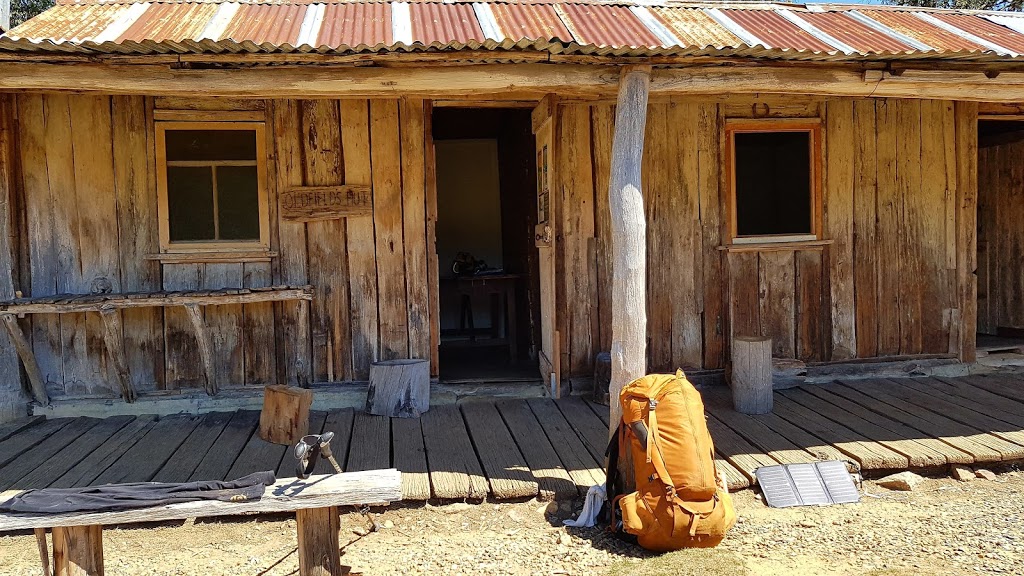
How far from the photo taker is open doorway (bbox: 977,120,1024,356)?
8258mm

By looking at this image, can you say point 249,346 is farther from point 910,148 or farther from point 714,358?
point 910,148

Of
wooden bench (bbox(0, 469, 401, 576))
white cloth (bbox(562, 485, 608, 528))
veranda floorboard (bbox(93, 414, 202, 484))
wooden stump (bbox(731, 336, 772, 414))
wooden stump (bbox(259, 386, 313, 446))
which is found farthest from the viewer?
wooden stump (bbox(731, 336, 772, 414))

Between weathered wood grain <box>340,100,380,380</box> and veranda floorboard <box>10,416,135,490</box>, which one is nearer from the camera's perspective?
veranda floorboard <box>10,416,135,490</box>

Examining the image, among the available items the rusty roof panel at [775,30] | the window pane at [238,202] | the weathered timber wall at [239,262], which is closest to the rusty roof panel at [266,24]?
the weathered timber wall at [239,262]

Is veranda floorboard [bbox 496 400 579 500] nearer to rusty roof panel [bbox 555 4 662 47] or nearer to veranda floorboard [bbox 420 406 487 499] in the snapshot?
veranda floorboard [bbox 420 406 487 499]

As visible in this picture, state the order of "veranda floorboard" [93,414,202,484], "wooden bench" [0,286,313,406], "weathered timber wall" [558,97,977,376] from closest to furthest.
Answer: "veranda floorboard" [93,414,202,484], "wooden bench" [0,286,313,406], "weathered timber wall" [558,97,977,376]

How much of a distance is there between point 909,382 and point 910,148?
84.7 inches

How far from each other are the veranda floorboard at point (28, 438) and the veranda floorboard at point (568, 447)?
11.8 ft

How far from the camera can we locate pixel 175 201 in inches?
239

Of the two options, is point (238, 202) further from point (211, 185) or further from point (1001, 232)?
point (1001, 232)

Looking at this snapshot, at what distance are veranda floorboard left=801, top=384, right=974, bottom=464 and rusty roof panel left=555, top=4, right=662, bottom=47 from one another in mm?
3141

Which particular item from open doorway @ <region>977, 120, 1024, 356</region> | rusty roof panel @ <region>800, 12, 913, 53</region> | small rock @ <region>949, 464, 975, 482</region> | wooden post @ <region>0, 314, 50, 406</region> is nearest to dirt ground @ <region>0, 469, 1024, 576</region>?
small rock @ <region>949, 464, 975, 482</region>

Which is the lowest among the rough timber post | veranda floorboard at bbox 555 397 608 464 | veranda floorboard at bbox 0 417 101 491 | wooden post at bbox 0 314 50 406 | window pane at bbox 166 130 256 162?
veranda floorboard at bbox 555 397 608 464

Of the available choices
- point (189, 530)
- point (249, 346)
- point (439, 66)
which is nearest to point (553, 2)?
point (439, 66)
